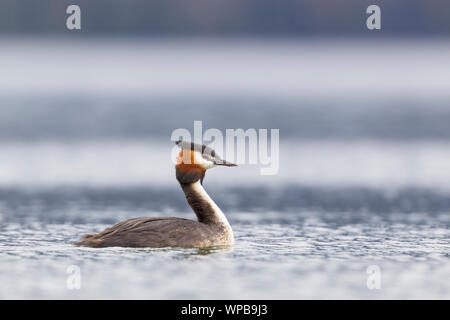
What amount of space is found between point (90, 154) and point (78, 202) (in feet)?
31.8

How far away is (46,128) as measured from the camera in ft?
141

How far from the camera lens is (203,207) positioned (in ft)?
58.5

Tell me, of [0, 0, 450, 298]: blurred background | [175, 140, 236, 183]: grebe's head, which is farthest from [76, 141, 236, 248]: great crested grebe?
[0, 0, 450, 298]: blurred background

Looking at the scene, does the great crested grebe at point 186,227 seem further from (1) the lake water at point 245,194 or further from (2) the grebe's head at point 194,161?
(1) the lake water at point 245,194

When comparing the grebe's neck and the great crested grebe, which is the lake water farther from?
the grebe's neck

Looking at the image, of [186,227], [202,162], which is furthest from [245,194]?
[186,227]

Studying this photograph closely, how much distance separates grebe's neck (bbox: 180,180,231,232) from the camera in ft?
58.2

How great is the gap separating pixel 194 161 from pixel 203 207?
0.73m

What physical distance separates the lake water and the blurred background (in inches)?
2.1

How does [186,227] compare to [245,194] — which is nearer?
[186,227]

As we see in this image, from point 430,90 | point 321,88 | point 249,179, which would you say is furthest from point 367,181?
point 321,88

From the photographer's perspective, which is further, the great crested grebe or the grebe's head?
the grebe's head

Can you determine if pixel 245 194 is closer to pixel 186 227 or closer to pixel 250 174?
pixel 250 174
